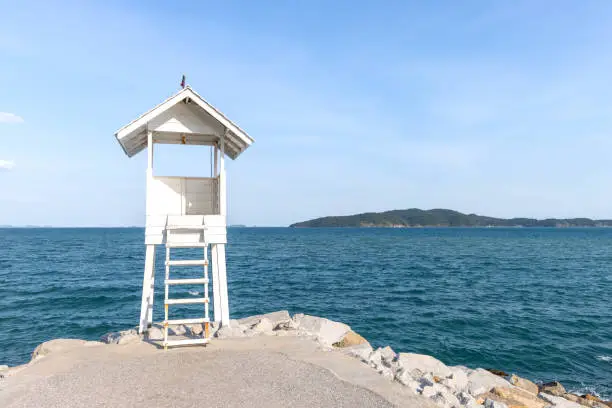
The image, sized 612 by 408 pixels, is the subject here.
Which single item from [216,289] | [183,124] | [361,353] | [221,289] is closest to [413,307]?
[361,353]

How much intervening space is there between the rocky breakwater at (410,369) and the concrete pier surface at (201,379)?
0.46 metres

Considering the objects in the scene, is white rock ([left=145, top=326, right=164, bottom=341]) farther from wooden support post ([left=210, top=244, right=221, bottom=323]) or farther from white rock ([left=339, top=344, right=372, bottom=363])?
white rock ([left=339, top=344, right=372, bottom=363])

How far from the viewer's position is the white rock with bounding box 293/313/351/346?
14.1 meters

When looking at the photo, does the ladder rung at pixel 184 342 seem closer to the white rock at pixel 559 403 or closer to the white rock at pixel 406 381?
the white rock at pixel 406 381

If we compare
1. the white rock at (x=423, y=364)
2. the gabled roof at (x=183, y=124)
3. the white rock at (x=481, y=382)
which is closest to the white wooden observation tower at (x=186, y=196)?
the gabled roof at (x=183, y=124)

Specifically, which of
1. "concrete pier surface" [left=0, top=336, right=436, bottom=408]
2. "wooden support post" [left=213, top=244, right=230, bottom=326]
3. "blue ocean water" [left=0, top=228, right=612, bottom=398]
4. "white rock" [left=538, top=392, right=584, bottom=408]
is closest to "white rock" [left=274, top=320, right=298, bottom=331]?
"wooden support post" [left=213, top=244, right=230, bottom=326]

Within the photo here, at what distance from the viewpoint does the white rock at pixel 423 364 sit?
40.2 ft

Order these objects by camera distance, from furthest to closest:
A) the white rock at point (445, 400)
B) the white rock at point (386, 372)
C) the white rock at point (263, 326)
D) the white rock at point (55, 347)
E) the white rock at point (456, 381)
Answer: the white rock at point (263, 326) → the white rock at point (55, 347) → the white rock at point (456, 381) → the white rock at point (386, 372) → the white rock at point (445, 400)

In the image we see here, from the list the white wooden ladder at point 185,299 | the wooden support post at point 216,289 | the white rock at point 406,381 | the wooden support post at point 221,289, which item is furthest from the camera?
the wooden support post at point 216,289

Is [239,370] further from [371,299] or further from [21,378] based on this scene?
[371,299]

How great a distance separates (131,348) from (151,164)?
5.54 m

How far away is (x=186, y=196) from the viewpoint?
47.8ft

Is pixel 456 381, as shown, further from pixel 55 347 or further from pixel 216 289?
pixel 55 347

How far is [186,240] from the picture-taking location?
1266 cm
